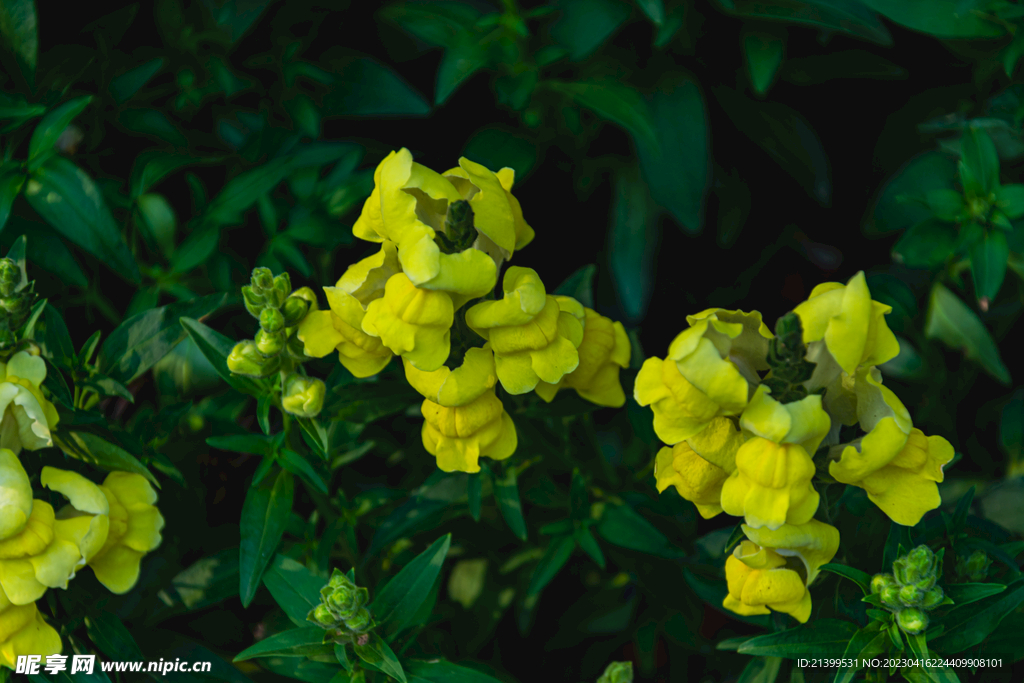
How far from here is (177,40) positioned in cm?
228

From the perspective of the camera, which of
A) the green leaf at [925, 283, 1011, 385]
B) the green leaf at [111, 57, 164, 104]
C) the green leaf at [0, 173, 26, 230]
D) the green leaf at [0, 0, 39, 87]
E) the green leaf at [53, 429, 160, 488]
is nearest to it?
the green leaf at [53, 429, 160, 488]

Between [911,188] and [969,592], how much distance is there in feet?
4.26

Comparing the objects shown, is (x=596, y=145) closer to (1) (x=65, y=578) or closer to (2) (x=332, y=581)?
(2) (x=332, y=581)

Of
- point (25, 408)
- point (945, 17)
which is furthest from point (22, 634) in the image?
point (945, 17)

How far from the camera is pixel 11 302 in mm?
1476

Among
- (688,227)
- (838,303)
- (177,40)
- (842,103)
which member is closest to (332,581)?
(838,303)

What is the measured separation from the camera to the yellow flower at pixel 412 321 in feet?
4.45

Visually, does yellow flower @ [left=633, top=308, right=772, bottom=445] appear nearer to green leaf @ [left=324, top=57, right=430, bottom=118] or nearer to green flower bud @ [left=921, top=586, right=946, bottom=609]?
green flower bud @ [left=921, top=586, right=946, bottom=609]

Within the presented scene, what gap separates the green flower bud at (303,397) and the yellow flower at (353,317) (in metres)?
0.06

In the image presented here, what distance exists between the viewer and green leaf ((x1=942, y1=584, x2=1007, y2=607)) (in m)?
1.39

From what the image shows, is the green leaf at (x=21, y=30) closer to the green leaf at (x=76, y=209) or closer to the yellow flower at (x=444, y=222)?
the green leaf at (x=76, y=209)

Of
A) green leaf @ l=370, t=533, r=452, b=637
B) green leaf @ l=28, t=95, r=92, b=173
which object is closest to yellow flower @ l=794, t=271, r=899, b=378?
green leaf @ l=370, t=533, r=452, b=637

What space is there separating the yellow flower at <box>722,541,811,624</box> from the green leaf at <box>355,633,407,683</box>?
62cm

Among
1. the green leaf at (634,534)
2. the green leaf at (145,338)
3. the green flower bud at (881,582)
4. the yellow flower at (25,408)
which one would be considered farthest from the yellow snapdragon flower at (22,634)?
the green flower bud at (881,582)
